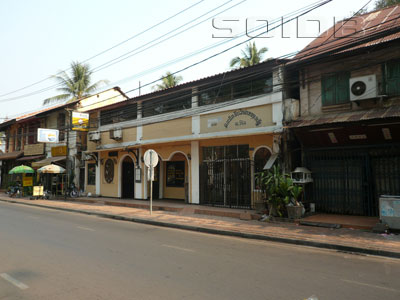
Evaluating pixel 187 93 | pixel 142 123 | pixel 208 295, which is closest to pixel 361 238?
pixel 208 295

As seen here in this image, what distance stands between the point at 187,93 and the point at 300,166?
23.0ft

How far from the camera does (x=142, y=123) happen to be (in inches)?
723

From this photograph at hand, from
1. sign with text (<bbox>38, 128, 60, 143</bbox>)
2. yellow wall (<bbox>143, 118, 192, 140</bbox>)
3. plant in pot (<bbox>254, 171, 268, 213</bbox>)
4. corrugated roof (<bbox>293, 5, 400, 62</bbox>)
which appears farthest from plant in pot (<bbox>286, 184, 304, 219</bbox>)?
sign with text (<bbox>38, 128, 60, 143</bbox>)

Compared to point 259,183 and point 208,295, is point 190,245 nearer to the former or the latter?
point 208,295

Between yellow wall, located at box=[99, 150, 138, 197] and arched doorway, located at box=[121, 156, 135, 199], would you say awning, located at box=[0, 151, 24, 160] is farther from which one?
arched doorway, located at box=[121, 156, 135, 199]

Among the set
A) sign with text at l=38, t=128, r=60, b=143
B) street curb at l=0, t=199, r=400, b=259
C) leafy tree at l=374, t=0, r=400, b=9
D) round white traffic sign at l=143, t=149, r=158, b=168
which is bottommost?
street curb at l=0, t=199, r=400, b=259

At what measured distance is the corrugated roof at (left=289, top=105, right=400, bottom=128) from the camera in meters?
9.35

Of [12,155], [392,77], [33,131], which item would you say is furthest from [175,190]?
[12,155]

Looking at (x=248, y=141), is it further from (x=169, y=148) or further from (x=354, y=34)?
(x=354, y=34)

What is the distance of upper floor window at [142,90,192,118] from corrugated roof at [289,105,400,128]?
6.40m

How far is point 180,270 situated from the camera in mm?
5453

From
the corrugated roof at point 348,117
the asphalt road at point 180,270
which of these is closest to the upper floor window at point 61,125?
the asphalt road at point 180,270

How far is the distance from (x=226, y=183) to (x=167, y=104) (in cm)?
580

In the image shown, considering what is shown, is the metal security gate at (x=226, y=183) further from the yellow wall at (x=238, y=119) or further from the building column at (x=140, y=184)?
the building column at (x=140, y=184)
